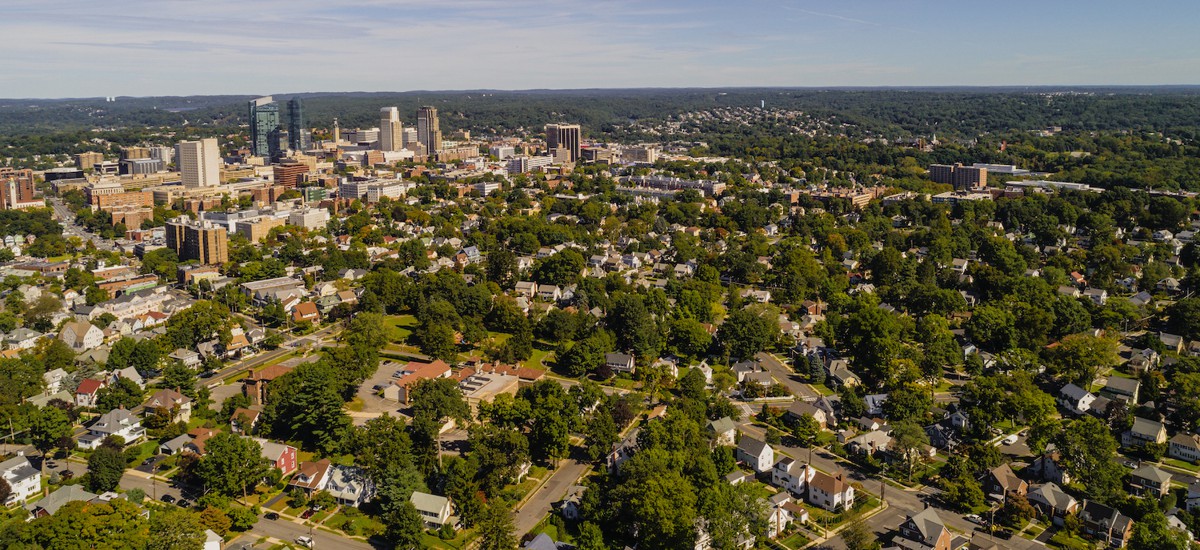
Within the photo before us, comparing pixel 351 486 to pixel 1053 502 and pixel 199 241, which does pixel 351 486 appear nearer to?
pixel 1053 502

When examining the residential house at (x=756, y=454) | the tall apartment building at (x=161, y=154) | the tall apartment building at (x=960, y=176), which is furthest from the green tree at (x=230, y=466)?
the tall apartment building at (x=161, y=154)

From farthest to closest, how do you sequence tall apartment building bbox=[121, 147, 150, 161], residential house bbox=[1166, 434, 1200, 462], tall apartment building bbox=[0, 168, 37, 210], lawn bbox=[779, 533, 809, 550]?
tall apartment building bbox=[121, 147, 150, 161] < tall apartment building bbox=[0, 168, 37, 210] < residential house bbox=[1166, 434, 1200, 462] < lawn bbox=[779, 533, 809, 550]

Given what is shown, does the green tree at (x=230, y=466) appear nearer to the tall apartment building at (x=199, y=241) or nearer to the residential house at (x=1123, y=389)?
the residential house at (x=1123, y=389)

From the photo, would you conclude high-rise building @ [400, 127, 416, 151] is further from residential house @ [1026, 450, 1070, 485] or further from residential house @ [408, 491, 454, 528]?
residential house @ [1026, 450, 1070, 485]

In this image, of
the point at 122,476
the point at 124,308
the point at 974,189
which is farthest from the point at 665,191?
the point at 122,476

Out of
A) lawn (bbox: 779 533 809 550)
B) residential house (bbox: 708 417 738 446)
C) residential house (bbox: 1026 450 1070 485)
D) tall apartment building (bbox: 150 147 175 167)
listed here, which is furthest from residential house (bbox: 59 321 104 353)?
tall apartment building (bbox: 150 147 175 167)

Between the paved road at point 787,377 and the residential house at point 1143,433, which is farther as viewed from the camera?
the paved road at point 787,377
